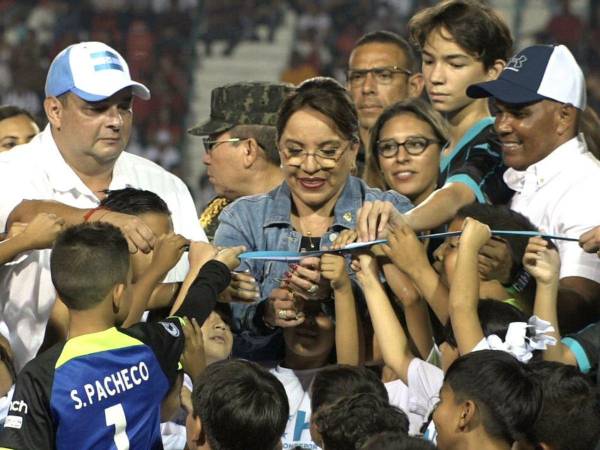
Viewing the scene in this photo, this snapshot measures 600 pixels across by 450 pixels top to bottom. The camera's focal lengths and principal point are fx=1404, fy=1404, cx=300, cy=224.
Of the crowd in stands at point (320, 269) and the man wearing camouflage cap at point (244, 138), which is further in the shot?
the man wearing camouflage cap at point (244, 138)

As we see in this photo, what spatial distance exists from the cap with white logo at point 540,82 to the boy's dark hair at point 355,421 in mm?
1467

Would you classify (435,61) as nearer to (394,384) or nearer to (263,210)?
(263,210)

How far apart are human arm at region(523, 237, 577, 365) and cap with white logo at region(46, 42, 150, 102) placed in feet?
5.95

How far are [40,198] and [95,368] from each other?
4.06ft

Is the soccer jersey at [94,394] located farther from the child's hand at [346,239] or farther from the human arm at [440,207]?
the human arm at [440,207]

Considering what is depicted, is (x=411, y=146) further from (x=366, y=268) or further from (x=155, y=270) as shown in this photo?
(x=155, y=270)

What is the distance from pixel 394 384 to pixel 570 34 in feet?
37.8

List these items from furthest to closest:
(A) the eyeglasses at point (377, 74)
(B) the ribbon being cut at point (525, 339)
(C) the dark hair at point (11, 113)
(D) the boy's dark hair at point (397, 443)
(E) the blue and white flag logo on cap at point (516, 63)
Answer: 1. (C) the dark hair at point (11, 113)
2. (A) the eyeglasses at point (377, 74)
3. (E) the blue and white flag logo on cap at point (516, 63)
4. (B) the ribbon being cut at point (525, 339)
5. (D) the boy's dark hair at point (397, 443)

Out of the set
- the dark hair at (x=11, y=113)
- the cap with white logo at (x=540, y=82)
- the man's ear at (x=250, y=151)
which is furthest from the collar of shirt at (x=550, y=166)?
the dark hair at (x=11, y=113)

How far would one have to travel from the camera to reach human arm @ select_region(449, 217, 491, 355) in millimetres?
4781

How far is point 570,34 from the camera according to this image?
1612 centimetres

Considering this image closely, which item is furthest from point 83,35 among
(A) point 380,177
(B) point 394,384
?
(B) point 394,384

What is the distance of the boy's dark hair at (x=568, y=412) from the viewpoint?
14.9 ft

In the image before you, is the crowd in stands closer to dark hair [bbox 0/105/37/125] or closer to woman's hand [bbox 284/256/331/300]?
woman's hand [bbox 284/256/331/300]
